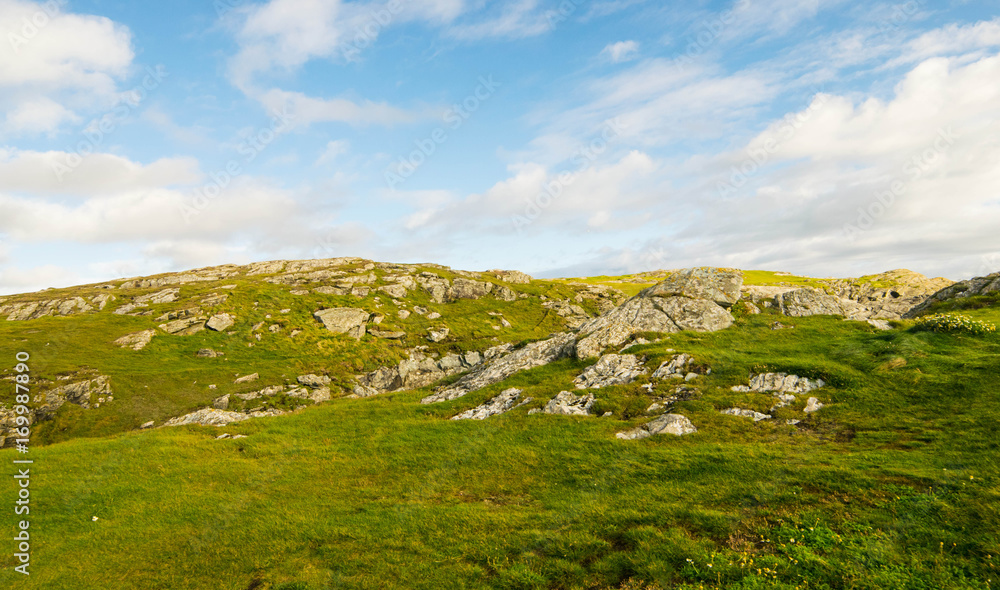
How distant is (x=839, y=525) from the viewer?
12.3 metres

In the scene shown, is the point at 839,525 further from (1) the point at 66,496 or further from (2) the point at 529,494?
(1) the point at 66,496

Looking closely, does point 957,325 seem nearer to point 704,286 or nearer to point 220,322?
point 704,286

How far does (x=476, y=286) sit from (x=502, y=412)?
84.3 meters

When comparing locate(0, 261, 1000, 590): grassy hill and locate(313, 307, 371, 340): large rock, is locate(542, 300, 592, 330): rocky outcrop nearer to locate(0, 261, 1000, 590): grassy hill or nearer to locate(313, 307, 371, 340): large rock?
locate(313, 307, 371, 340): large rock

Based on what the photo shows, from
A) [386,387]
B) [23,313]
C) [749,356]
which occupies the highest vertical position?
[23,313]

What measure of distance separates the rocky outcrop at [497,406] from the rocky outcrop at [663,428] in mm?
7860

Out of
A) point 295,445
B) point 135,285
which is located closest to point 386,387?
point 295,445

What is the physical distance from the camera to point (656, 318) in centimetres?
4106

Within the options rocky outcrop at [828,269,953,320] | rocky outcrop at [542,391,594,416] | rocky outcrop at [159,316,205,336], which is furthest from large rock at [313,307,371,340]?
rocky outcrop at [828,269,953,320]

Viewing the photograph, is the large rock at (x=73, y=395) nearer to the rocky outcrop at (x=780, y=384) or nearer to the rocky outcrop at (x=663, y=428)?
the rocky outcrop at (x=663, y=428)

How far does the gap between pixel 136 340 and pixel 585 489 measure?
7898 cm

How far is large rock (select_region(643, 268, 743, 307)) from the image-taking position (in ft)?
139

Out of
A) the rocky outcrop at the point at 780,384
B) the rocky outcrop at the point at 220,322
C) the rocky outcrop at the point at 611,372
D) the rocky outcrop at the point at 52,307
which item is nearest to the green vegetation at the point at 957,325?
the rocky outcrop at the point at 780,384

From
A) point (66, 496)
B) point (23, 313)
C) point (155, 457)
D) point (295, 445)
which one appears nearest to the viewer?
point (66, 496)
